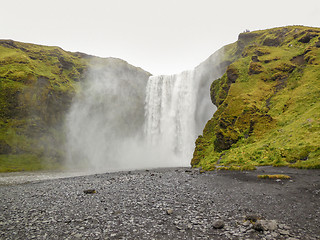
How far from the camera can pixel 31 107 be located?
201ft

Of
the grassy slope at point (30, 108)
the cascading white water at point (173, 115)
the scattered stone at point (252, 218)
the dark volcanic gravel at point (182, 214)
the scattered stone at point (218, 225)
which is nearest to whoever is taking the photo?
the dark volcanic gravel at point (182, 214)

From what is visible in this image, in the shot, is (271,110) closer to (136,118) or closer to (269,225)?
(269,225)

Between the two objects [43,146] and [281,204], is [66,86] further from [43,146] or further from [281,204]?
[281,204]

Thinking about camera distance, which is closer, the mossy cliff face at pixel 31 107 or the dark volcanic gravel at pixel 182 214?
the dark volcanic gravel at pixel 182 214

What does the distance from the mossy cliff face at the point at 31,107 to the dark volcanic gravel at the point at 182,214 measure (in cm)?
4744

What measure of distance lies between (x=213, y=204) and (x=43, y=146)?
205 feet

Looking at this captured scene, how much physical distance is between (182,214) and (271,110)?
28590 mm

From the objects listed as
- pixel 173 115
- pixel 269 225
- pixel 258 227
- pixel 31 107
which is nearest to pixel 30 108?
pixel 31 107

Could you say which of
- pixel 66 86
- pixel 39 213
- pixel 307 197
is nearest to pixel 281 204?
pixel 307 197

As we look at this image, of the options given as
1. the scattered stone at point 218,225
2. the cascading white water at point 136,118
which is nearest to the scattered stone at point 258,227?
the scattered stone at point 218,225

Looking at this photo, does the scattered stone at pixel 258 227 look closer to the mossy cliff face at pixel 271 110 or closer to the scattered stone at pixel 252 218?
the scattered stone at pixel 252 218

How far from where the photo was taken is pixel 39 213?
1153 cm

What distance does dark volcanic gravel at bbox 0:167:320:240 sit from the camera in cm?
766

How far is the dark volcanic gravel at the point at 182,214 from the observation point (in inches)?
302
